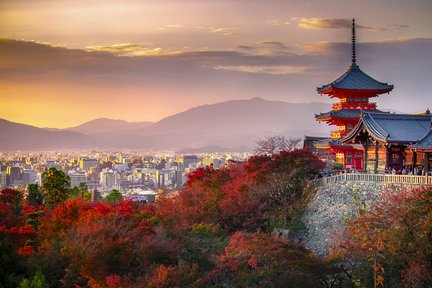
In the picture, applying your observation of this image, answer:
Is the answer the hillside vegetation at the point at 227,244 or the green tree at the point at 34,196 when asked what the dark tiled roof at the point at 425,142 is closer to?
the hillside vegetation at the point at 227,244

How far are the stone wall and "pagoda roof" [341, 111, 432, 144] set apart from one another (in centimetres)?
309

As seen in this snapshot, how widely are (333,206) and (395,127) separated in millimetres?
5429

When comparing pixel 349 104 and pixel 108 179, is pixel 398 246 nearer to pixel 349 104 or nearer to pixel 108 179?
pixel 349 104

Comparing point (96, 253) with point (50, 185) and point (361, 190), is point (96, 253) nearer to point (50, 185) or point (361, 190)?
point (361, 190)

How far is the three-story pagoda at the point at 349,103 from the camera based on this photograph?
133 ft

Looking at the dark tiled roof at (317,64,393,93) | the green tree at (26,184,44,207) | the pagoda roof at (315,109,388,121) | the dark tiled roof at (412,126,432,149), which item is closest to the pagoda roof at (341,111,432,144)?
the dark tiled roof at (412,126,432,149)

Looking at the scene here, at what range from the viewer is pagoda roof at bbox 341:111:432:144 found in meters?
33.0

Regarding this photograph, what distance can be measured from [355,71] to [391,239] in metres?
21.3

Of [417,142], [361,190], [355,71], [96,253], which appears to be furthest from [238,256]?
[355,71]

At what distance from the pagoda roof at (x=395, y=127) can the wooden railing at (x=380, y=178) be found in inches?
95.9

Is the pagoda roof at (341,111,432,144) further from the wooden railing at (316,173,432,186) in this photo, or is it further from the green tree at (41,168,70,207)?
the green tree at (41,168,70,207)

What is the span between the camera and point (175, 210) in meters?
36.4

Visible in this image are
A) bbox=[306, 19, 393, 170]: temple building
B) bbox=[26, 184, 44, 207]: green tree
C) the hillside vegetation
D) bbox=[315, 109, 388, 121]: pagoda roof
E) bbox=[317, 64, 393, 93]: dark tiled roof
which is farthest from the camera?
bbox=[26, 184, 44, 207]: green tree

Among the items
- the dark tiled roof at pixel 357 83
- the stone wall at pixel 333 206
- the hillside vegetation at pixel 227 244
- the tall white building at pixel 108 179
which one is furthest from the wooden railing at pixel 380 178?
the tall white building at pixel 108 179
